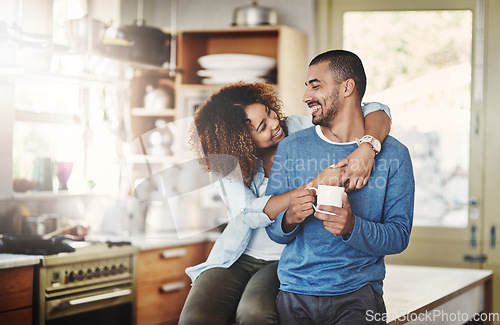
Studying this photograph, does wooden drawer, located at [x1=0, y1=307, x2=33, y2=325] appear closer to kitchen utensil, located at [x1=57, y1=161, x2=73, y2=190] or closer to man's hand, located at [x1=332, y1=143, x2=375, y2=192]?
kitchen utensil, located at [x1=57, y1=161, x2=73, y2=190]

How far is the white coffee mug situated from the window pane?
0.45 meters

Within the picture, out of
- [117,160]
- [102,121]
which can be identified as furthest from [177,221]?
[102,121]

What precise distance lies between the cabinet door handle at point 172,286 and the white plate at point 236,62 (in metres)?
0.89

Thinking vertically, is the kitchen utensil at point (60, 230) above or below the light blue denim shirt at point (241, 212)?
below

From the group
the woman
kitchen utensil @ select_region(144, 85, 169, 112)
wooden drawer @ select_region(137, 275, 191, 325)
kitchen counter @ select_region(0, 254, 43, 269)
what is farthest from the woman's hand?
kitchen utensil @ select_region(144, 85, 169, 112)

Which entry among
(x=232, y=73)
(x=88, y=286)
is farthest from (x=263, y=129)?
(x=88, y=286)

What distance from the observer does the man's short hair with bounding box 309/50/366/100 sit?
1.10 m

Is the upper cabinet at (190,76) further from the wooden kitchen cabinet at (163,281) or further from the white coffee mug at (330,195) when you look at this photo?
the white coffee mug at (330,195)

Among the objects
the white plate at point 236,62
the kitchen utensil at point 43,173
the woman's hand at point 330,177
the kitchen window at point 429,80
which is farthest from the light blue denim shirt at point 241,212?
the kitchen utensil at point 43,173

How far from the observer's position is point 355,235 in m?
1.04

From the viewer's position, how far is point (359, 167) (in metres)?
1.07

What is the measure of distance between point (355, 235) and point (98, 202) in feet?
5.29

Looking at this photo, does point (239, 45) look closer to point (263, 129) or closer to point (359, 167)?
point (263, 129)

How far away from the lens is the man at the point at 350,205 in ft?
3.58
